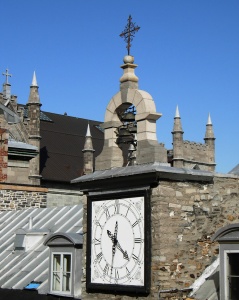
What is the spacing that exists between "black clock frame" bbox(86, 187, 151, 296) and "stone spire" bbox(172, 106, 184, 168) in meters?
48.1

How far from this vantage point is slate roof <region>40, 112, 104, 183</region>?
53.4 m

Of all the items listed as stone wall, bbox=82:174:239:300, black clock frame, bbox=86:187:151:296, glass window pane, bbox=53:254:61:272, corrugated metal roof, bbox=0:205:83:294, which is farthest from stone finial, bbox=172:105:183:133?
black clock frame, bbox=86:187:151:296

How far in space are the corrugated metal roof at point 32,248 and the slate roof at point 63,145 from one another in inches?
1293

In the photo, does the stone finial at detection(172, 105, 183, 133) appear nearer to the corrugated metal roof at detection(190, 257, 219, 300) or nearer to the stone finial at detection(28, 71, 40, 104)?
the stone finial at detection(28, 71, 40, 104)

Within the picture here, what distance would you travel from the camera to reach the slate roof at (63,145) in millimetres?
53438

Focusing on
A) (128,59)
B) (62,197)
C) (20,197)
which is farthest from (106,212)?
(62,197)

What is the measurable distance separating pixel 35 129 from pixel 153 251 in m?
41.8

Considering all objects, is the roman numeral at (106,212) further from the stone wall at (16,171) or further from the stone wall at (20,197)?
the stone wall at (16,171)

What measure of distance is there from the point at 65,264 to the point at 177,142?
48.5 meters

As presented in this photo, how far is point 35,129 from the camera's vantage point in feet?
168

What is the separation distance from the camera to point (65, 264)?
12.4 meters

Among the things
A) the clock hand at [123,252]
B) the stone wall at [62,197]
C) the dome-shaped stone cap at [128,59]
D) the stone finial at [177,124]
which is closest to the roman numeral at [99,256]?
the clock hand at [123,252]

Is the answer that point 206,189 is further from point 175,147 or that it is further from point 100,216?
point 175,147

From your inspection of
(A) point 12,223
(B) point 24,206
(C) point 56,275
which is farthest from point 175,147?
(C) point 56,275
